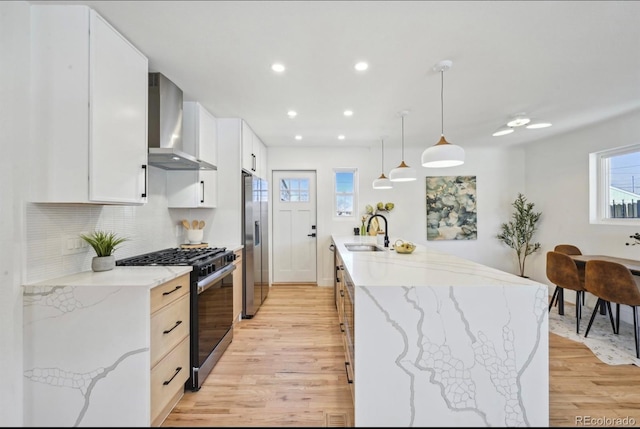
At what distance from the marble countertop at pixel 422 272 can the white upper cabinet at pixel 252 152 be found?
1.96m

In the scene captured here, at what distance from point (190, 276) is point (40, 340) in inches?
31.0

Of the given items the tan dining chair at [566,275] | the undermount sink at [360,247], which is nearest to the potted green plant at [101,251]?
the undermount sink at [360,247]

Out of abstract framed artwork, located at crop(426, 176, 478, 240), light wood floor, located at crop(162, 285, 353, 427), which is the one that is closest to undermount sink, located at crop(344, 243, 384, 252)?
light wood floor, located at crop(162, 285, 353, 427)

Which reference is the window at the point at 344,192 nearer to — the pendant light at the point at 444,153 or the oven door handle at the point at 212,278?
Answer: the oven door handle at the point at 212,278

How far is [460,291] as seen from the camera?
1.47m

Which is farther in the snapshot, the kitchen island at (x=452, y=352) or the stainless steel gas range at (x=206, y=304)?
the stainless steel gas range at (x=206, y=304)

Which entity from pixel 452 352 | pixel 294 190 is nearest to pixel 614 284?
pixel 452 352

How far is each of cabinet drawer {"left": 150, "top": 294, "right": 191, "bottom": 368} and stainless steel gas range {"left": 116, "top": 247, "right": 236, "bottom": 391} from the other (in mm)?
89

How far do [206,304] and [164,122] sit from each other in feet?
4.95

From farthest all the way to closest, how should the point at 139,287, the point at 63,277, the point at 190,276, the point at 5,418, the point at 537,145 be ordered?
the point at 537,145, the point at 190,276, the point at 63,277, the point at 139,287, the point at 5,418

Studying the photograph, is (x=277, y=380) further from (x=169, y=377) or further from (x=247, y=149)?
(x=247, y=149)

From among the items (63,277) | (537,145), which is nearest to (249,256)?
(63,277)

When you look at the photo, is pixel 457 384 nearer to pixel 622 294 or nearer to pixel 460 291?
pixel 460 291

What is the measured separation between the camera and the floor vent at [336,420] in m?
1.67
